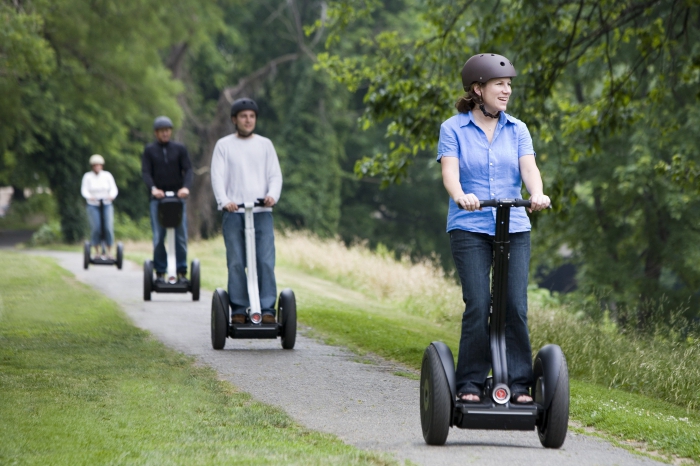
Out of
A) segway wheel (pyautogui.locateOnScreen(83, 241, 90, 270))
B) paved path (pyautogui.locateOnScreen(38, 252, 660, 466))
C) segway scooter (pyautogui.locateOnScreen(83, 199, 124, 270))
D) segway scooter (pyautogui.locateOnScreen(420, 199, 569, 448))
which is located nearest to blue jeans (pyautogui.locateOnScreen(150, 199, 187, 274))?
paved path (pyautogui.locateOnScreen(38, 252, 660, 466))

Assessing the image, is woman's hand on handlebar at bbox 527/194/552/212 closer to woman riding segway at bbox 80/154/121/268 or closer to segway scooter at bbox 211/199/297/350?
segway scooter at bbox 211/199/297/350

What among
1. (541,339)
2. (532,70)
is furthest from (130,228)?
(541,339)

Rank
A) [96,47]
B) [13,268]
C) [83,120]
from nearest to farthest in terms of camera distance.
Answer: [13,268]
[96,47]
[83,120]

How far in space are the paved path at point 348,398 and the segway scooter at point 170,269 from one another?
1.18 meters

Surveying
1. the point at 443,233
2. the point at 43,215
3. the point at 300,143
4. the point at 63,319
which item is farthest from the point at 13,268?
the point at 443,233

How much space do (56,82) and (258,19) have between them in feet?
55.6

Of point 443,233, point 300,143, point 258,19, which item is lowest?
point 443,233

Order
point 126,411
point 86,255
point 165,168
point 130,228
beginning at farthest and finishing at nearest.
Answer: point 130,228
point 86,255
point 165,168
point 126,411

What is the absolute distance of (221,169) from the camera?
902cm

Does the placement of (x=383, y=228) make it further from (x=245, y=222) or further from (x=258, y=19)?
(x=245, y=222)

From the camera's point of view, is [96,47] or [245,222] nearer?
[245,222]

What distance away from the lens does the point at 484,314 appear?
527cm

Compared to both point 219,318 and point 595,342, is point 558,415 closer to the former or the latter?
point 219,318

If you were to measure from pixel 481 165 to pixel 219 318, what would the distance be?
406 cm
